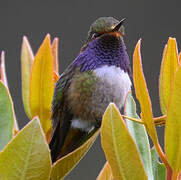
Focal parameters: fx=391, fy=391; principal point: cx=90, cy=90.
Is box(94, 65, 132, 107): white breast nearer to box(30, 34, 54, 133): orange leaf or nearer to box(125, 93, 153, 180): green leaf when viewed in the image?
box(30, 34, 54, 133): orange leaf

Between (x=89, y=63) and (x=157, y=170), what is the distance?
621mm

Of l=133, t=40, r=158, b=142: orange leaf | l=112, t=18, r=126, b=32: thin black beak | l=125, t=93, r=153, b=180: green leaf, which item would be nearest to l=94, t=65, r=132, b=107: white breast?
l=112, t=18, r=126, b=32: thin black beak

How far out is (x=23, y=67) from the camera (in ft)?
3.68

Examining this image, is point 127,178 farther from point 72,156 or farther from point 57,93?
point 57,93

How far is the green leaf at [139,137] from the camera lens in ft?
2.65

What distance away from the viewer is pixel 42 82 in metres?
0.97

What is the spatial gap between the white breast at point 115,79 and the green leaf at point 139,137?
0.50 metres

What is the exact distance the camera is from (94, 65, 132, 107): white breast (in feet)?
4.39

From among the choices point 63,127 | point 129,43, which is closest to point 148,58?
point 129,43

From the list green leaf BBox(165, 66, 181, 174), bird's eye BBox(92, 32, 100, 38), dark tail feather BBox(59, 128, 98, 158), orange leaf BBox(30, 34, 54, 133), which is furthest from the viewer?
bird's eye BBox(92, 32, 100, 38)

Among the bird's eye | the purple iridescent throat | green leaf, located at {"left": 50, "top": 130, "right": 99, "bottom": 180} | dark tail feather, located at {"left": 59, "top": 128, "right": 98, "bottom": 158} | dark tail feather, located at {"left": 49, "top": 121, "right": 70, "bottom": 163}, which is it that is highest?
the bird's eye

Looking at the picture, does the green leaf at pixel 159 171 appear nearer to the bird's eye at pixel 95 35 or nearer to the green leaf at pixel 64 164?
the green leaf at pixel 64 164

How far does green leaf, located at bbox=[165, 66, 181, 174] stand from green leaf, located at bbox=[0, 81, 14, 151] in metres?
0.32

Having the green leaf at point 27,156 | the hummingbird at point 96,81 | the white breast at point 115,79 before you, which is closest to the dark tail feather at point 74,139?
the hummingbird at point 96,81
